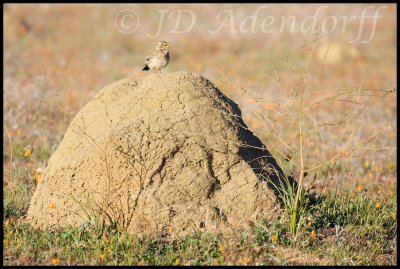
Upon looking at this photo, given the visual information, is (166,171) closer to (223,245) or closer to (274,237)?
(223,245)

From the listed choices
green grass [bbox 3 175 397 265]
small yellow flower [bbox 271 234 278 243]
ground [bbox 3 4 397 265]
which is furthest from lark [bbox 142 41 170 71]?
small yellow flower [bbox 271 234 278 243]

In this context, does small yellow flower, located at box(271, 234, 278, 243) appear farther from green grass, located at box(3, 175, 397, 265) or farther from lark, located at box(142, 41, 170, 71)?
lark, located at box(142, 41, 170, 71)

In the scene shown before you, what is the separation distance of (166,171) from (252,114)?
472 centimetres

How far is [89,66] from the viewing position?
17.0 metres

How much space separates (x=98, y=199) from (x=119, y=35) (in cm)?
1611

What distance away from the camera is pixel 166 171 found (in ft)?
19.9

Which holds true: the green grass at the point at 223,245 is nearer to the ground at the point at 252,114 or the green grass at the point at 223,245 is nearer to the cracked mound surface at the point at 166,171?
the ground at the point at 252,114

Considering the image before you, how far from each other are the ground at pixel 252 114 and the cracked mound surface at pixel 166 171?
8.5 inches

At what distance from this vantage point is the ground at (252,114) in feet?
18.8

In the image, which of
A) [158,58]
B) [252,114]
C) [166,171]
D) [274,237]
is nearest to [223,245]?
[274,237]

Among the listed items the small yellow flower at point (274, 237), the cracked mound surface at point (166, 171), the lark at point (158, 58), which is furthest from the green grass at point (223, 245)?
the lark at point (158, 58)

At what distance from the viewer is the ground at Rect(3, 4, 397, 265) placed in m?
5.74

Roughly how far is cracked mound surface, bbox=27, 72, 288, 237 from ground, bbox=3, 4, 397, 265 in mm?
215

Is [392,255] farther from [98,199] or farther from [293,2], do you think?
[293,2]
